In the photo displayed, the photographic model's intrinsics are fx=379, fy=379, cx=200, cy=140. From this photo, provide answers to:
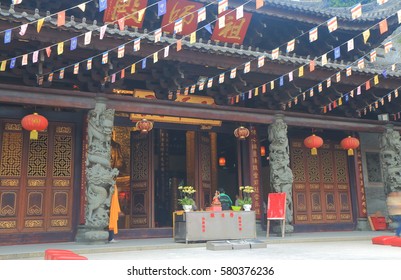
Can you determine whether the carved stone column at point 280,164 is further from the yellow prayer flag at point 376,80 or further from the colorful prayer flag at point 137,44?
the colorful prayer flag at point 137,44

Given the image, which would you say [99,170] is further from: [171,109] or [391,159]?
[391,159]

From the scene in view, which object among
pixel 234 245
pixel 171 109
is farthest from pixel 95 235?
pixel 171 109

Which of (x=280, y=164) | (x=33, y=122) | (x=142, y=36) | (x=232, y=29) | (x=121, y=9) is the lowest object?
(x=280, y=164)

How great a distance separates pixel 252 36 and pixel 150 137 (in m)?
4.44

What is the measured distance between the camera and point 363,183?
1239cm

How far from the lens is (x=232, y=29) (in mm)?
11070

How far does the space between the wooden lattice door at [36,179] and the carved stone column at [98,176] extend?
1.21 m

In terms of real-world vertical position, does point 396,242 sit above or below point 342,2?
below

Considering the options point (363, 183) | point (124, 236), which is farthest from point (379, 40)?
point (124, 236)

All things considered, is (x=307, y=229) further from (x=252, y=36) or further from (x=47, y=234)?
(x=47, y=234)

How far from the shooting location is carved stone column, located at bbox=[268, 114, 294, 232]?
9.69m

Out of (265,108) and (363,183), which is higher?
(265,108)

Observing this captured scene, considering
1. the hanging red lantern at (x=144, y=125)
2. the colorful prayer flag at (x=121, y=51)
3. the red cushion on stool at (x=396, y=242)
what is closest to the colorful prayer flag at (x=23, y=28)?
the colorful prayer flag at (x=121, y=51)

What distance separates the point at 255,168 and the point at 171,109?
3.37 m
